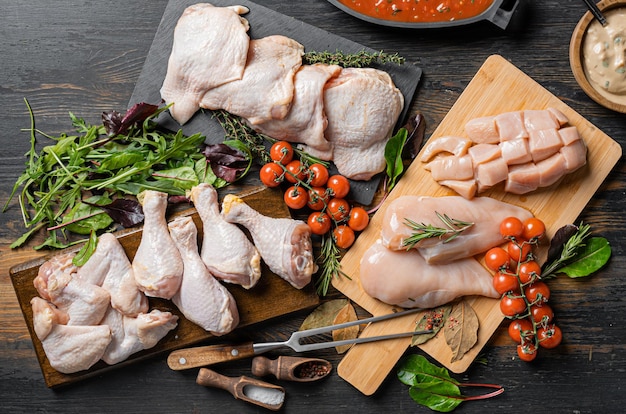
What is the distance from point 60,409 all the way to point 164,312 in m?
0.81

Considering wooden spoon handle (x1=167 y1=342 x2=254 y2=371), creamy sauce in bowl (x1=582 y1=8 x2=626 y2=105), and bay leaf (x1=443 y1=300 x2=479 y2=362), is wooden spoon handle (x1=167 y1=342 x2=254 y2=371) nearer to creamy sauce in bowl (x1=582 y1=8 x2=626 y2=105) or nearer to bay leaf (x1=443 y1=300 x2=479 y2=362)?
bay leaf (x1=443 y1=300 x2=479 y2=362)

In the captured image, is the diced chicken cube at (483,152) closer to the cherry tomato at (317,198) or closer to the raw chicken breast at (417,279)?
the raw chicken breast at (417,279)

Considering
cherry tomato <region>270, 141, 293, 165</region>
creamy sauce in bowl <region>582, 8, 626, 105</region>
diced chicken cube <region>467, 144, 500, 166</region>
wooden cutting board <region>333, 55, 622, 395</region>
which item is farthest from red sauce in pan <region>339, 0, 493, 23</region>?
cherry tomato <region>270, 141, 293, 165</region>

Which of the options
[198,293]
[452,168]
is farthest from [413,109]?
[198,293]

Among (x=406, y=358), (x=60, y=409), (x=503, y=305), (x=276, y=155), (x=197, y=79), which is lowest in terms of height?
(x=60, y=409)

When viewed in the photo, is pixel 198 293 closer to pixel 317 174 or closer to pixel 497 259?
pixel 317 174

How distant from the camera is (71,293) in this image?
302cm

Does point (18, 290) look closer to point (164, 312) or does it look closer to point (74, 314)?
point (74, 314)

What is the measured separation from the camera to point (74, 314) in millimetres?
3035

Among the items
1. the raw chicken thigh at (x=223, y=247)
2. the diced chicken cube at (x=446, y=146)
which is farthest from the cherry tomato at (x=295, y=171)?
the diced chicken cube at (x=446, y=146)

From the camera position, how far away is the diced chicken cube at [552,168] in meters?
2.91

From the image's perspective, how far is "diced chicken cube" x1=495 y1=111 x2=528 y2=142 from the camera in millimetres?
2967

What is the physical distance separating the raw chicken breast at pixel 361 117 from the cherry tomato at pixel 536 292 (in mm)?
918

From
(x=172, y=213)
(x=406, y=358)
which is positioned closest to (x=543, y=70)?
(x=406, y=358)
